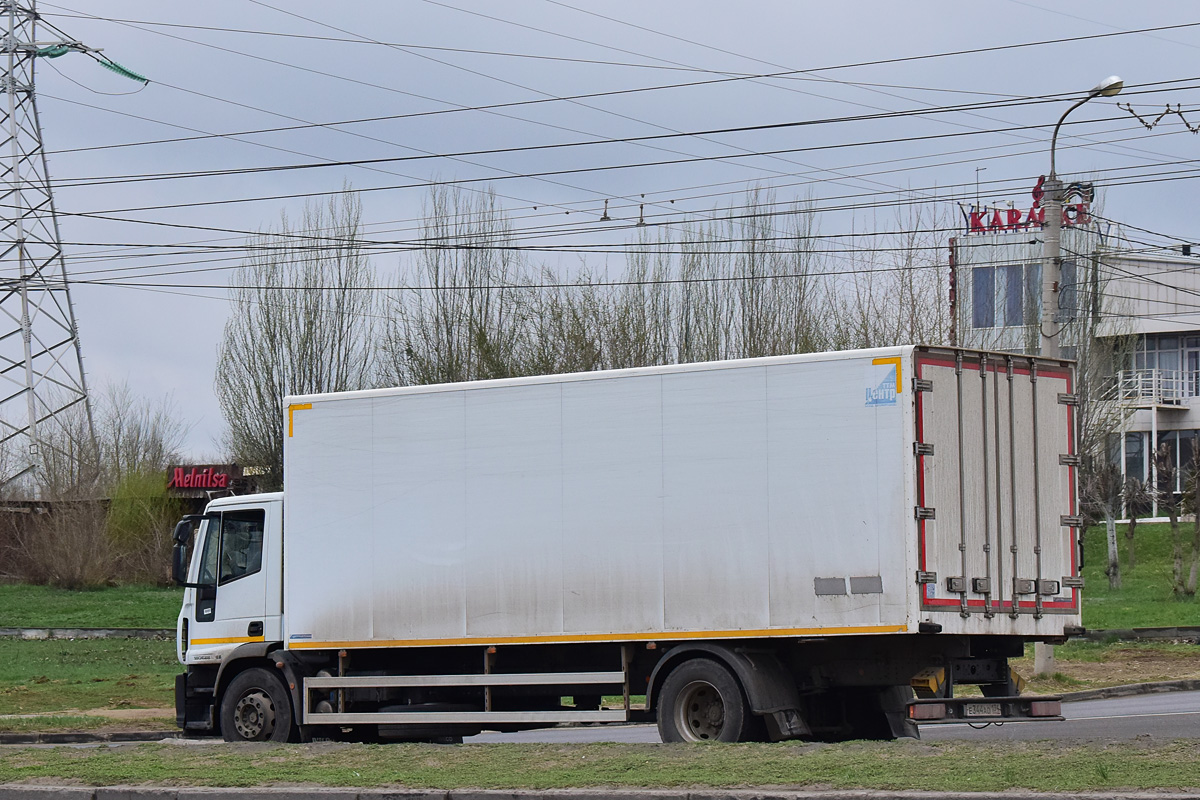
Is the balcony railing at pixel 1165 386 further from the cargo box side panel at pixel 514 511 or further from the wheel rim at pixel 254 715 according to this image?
the wheel rim at pixel 254 715

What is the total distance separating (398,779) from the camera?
9.20m

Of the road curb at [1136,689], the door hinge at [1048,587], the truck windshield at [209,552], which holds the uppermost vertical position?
the truck windshield at [209,552]

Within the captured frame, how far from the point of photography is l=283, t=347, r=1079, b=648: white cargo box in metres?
10.9

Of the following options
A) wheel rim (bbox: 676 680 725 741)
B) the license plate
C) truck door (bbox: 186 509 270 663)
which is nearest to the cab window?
truck door (bbox: 186 509 270 663)

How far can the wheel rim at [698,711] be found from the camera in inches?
453

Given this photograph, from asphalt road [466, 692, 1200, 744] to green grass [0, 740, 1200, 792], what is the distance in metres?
2.64

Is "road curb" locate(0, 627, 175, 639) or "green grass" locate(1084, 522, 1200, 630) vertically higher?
"green grass" locate(1084, 522, 1200, 630)

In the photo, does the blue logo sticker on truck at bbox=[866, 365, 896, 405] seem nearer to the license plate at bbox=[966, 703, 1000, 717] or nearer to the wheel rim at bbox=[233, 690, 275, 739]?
the license plate at bbox=[966, 703, 1000, 717]

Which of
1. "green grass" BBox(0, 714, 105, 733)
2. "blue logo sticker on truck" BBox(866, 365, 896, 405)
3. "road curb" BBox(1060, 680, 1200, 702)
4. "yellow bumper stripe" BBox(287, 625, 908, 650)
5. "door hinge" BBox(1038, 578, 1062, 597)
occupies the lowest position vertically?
"green grass" BBox(0, 714, 105, 733)

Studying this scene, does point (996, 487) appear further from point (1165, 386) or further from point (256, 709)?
point (1165, 386)

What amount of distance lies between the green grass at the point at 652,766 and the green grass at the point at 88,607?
2705 cm

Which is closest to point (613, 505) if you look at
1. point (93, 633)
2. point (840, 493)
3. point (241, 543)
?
point (840, 493)

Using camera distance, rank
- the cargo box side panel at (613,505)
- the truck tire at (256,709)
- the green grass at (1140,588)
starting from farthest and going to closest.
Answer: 1. the green grass at (1140,588)
2. the truck tire at (256,709)
3. the cargo box side panel at (613,505)

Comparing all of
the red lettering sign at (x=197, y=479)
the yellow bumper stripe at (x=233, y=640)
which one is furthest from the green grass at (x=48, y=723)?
the red lettering sign at (x=197, y=479)
